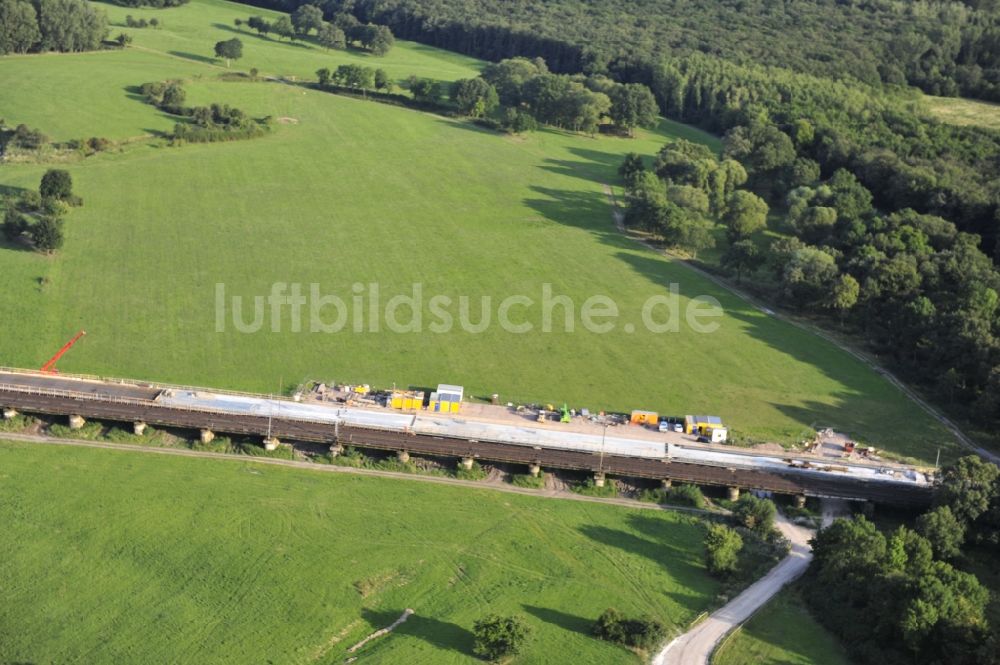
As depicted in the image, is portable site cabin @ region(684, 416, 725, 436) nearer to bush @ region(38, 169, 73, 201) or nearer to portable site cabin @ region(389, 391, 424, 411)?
portable site cabin @ region(389, 391, 424, 411)

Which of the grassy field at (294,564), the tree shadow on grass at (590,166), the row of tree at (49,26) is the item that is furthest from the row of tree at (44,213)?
the row of tree at (49,26)

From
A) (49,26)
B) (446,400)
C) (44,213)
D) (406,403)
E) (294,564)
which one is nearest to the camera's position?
(294,564)

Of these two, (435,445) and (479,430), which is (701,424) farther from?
(435,445)

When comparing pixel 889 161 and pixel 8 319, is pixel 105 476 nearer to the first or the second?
pixel 8 319

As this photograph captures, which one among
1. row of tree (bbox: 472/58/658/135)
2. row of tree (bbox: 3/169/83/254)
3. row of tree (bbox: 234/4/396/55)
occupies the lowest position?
row of tree (bbox: 3/169/83/254)

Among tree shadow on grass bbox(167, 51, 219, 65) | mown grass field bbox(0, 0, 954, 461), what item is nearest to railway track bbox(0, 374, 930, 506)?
mown grass field bbox(0, 0, 954, 461)

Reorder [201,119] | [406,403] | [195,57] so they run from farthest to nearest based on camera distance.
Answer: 1. [195,57]
2. [201,119]
3. [406,403]

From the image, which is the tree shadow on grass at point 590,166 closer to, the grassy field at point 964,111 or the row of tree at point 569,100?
the row of tree at point 569,100

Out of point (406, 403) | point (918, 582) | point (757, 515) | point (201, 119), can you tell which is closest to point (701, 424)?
point (757, 515)
